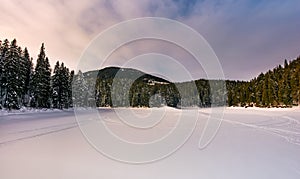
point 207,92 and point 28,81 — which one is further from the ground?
point 207,92

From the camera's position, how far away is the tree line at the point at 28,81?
112 feet

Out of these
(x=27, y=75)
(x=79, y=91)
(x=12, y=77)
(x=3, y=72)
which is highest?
(x=27, y=75)

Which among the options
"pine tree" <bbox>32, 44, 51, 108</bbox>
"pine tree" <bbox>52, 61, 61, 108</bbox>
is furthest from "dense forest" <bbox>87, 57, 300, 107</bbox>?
"pine tree" <bbox>32, 44, 51, 108</bbox>

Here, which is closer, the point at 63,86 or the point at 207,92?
the point at 63,86

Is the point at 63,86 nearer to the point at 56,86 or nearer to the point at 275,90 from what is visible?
the point at 56,86

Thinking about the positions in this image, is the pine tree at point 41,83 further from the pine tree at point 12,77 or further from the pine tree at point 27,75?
the pine tree at point 12,77

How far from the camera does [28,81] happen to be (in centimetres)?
4250

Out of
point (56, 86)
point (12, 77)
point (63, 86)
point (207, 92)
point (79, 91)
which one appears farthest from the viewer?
point (207, 92)

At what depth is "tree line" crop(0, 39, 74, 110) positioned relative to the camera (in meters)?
34.2

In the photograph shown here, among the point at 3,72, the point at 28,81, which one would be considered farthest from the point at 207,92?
the point at 3,72

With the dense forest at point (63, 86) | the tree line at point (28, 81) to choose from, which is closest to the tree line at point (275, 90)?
the dense forest at point (63, 86)

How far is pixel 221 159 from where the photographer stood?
6.36 meters

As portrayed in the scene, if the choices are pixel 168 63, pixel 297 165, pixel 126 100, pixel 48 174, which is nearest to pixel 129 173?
pixel 48 174

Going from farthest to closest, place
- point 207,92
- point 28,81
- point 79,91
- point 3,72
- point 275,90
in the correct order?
1. point 207,92
2. point 79,91
3. point 275,90
4. point 28,81
5. point 3,72
